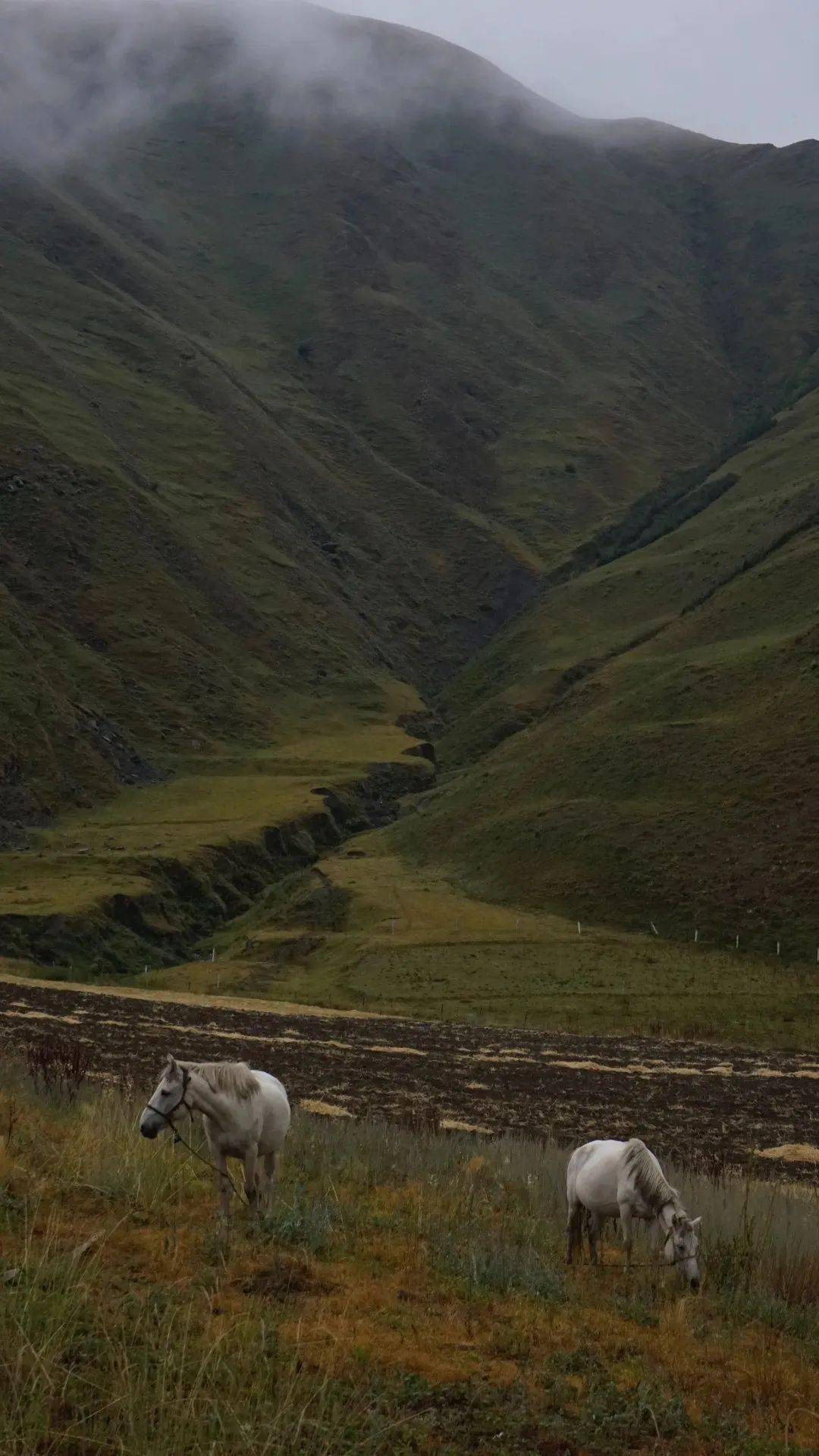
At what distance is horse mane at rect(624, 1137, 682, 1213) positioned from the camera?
13.8 m

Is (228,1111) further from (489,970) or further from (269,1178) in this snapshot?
(489,970)

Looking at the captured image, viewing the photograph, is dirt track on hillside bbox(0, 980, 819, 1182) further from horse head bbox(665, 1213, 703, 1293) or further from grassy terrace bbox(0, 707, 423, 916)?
grassy terrace bbox(0, 707, 423, 916)

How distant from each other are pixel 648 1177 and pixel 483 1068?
75.4ft

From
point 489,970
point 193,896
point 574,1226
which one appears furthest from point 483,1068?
point 193,896

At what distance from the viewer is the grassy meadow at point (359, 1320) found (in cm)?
746

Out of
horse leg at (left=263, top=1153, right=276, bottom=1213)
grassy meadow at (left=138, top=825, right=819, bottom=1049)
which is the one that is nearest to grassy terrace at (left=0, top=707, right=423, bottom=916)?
grassy meadow at (left=138, top=825, right=819, bottom=1049)

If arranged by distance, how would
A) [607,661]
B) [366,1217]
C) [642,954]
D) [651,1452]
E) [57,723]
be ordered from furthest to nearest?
[607,661], [57,723], [642,954], [366,1217], [651,1452]

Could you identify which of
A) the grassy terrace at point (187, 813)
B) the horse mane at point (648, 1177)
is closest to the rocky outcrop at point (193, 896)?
the grassy terrace at point (187, 813)

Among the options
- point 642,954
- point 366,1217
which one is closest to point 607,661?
point 642,954

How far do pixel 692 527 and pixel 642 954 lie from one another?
103 meters

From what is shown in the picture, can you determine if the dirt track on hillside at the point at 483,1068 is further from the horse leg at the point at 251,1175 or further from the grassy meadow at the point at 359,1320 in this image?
the horse leg at the point at 251,1175

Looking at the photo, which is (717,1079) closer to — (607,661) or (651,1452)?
(651,1452)

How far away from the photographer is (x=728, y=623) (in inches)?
4348

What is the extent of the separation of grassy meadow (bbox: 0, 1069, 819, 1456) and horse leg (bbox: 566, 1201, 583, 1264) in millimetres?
203
